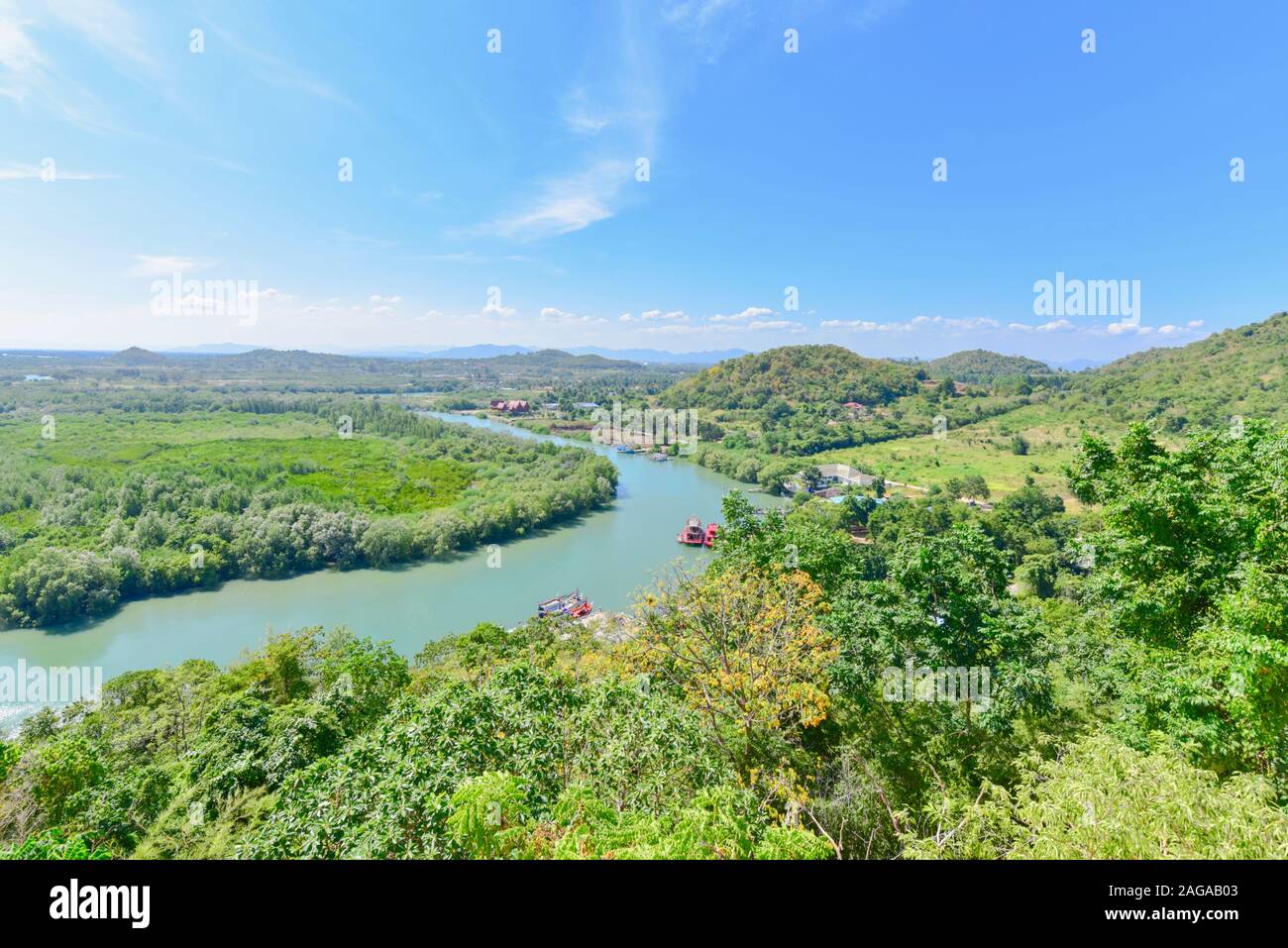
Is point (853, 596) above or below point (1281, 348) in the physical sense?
below

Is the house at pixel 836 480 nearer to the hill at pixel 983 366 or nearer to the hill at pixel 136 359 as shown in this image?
the hill at pixel 983 366

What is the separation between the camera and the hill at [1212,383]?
43281 mm

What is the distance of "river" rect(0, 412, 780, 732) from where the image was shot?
16.3m

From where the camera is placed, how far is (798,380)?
82.6m

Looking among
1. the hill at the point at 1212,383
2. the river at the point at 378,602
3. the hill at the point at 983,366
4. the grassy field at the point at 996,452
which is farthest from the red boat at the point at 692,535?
the hill at the point at 983,366

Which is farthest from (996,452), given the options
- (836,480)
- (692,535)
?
(692,535)

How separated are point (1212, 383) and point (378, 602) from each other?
2978 inches

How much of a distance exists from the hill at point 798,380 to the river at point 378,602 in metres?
54.5

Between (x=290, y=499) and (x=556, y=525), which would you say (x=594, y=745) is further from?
(x=290, y=499)

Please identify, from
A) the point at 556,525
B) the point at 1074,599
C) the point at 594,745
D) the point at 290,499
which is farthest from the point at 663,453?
the point at 594,745

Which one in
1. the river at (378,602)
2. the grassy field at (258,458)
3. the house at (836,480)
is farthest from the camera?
the house at (836,480)
